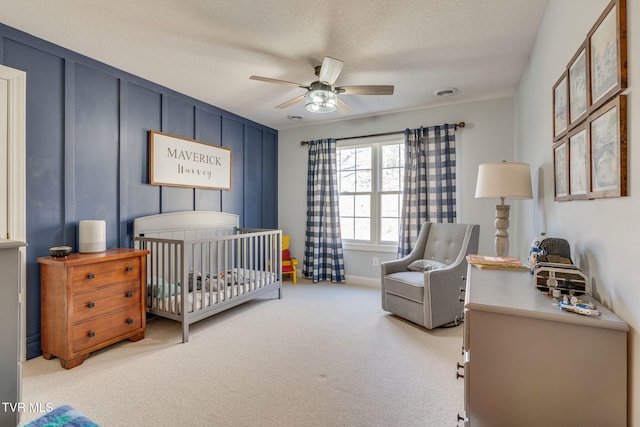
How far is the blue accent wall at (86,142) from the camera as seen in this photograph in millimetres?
2244

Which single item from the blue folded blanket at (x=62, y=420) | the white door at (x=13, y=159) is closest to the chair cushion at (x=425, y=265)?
the blue folded blanket at (x=62, y=420)

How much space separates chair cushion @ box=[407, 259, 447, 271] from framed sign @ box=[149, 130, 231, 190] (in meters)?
2.49

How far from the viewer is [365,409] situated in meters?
1.66

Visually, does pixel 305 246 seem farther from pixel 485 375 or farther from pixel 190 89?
pixel 485 375

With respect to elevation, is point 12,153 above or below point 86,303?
above

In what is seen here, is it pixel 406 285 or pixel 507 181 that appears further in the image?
pixel 406 285

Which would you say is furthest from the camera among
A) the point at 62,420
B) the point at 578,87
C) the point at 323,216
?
→ the point at 323,216

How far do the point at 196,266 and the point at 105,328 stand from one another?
755mm

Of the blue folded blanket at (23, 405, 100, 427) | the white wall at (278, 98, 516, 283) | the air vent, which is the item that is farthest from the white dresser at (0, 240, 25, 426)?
the air vent

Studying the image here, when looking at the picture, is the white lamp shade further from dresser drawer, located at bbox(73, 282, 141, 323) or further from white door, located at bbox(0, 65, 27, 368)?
white door, located at bbox(0, 65, 27, 368)

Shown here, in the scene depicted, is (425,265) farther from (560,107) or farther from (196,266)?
(196,266)

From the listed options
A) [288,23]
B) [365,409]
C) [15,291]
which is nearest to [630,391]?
[365,409]

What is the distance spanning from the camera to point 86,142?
2570 mm

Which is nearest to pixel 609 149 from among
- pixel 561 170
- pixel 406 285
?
pixel 561 170
